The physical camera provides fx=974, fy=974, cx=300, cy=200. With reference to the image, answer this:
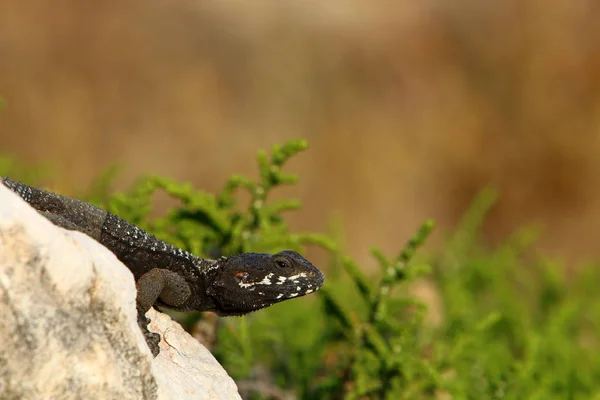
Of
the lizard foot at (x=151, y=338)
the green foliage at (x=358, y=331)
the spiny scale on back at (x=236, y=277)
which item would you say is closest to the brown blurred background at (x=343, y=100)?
the green foliage at (x=358, y=331)

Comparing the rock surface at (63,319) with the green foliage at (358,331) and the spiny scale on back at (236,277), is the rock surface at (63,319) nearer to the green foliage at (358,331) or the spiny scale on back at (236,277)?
the spiny scale on back at (236,277)

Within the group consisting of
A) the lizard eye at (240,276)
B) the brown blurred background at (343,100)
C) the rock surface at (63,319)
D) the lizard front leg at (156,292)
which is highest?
the brown blurred background at (343,100)

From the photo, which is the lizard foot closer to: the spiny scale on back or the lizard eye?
the spiny scale on back

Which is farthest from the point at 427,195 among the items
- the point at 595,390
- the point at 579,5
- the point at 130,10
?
the point at 595,390

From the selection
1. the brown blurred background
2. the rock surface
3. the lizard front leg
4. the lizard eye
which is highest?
the brown blurred background

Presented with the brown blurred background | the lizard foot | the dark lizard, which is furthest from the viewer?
the brown blurred background

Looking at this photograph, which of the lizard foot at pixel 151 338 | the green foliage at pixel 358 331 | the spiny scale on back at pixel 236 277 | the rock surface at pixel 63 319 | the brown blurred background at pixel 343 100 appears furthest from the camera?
the brown blurred background at pixel 343 100

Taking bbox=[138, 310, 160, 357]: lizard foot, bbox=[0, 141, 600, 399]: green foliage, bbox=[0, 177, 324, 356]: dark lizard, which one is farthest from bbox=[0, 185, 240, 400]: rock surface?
bbox=[0, 141, 600, 399]: green foliage

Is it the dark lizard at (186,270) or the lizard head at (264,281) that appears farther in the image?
the lizard head at (264,281)
